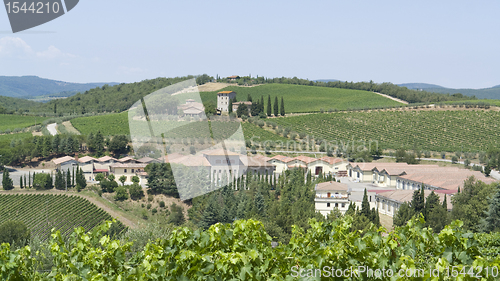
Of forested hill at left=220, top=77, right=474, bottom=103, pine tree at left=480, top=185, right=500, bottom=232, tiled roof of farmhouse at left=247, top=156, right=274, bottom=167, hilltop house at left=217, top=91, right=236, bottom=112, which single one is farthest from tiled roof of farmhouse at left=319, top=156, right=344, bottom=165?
forested hill at left=220, top=77, right=474, bottom=103

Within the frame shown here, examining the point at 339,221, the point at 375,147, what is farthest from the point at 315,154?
the point at 339,221

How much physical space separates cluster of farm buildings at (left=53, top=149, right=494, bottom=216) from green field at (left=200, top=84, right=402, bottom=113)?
30.6 m

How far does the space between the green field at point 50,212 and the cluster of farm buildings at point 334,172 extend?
5792 mm

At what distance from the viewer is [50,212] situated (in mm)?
25750

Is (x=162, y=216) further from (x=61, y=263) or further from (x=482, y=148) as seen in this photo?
(x=482, y=148)

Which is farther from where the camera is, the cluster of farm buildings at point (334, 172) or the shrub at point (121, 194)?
the shrub at point (121, 194)

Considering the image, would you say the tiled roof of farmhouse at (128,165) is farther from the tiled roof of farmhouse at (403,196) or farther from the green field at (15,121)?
the green field at (15,121)

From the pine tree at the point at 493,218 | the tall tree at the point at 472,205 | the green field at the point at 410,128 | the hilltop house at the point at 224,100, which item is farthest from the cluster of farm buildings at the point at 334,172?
the hilltop house at the point at 224,100

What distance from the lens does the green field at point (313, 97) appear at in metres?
71.6

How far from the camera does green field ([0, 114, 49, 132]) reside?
55303mm

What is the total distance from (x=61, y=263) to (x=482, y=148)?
50.0 m

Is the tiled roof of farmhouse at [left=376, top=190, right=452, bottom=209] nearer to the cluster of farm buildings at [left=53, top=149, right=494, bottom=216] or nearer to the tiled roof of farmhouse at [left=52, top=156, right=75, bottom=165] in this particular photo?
the cluster of farm buildings at [left=53, top=149, right=494, bottom=216]

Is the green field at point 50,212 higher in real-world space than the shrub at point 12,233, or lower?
lower

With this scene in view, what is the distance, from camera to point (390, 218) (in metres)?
24.5
